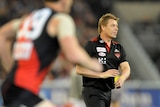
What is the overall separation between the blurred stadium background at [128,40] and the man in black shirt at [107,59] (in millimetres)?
8579

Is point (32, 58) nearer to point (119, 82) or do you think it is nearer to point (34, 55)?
point (34, 55)

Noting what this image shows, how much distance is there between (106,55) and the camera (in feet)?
11.1

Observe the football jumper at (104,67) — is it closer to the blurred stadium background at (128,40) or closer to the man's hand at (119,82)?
the man's hand at (119,82)

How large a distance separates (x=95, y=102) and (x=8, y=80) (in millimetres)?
1333

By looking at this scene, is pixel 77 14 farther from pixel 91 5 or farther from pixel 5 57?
pixel 5 57

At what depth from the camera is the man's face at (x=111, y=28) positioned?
3.31m

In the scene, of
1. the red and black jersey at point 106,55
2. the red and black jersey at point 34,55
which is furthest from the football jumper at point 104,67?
the red and black jersey at point 34,55

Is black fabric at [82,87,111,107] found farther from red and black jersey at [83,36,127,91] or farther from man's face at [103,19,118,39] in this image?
man's face at [103,19,118,39]

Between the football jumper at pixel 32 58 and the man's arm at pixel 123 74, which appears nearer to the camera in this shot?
the man's arm at pixel 123 74

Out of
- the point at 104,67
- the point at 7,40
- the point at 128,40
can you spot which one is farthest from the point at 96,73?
the point at 128,40

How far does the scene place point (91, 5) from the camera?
19719mm

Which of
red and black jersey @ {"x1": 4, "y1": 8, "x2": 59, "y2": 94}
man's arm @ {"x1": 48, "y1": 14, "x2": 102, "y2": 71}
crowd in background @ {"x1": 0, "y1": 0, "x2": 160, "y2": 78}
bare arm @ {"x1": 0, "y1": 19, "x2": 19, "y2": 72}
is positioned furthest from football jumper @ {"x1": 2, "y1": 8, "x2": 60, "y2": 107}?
crowd in background @ {"x1": 0, "y1": 0, "x2": 160, "y2": 78}

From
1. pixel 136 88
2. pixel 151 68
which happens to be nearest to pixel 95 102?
pixel 136 88

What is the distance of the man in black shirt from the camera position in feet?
11.0
